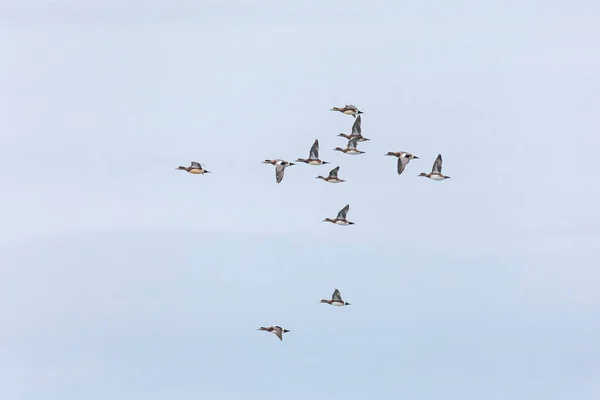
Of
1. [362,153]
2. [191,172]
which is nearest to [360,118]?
[362,153]

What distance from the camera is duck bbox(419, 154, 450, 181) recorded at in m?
115

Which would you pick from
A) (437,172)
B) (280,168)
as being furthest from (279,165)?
(437,172)

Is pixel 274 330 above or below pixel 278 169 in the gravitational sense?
below

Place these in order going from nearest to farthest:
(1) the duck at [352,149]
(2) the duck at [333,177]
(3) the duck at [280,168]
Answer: (3) the duck at [280,168]
(2) the duck at [333,177]
(1) the duck at [352,149]

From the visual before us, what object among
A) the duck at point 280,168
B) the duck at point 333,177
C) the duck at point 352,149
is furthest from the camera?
the duck at point 352,149

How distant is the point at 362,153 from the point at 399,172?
27.4 feet

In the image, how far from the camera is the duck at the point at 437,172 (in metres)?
115

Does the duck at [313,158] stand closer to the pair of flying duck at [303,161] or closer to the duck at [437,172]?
the pair of flying duck at [303,161]

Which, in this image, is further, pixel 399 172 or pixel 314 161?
pixel 314 161

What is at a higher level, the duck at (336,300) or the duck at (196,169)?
the duck at (196,169)

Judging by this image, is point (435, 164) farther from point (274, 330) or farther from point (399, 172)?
point (274, 330)

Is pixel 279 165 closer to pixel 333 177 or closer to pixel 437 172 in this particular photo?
pixel 333 177

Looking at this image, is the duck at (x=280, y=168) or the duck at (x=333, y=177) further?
the duck at (x=333, y=177)

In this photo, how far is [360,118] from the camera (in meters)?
113
